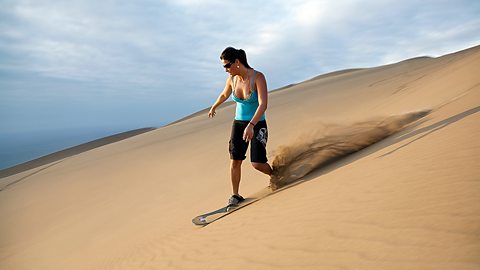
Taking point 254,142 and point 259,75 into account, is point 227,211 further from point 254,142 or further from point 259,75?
point 259,75

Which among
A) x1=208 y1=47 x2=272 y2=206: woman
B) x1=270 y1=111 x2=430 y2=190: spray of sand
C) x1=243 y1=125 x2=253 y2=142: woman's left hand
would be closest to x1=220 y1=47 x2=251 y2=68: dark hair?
x1=208 y1=47 x2=272 y2=206: woman

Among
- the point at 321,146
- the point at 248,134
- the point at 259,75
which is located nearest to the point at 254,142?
the point at 248,134

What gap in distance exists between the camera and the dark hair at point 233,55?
416 centimetres

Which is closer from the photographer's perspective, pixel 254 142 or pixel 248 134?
pixel 248 134

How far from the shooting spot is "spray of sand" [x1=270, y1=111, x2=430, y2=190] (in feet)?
15.8

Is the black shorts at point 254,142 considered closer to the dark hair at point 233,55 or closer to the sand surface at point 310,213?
the sand surface at point 310,213

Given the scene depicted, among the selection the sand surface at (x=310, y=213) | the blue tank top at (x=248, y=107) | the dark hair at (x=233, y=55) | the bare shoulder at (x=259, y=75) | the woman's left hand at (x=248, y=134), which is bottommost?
the sand surface at (x=310, y=213)

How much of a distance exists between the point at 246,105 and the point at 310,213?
169 centimetres

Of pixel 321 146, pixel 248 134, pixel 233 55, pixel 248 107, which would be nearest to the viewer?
pixel 248 134

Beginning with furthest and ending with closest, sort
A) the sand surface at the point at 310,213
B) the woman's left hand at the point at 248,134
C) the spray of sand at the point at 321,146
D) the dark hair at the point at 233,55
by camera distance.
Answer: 1. the spray of sand at the point at 321,146
2. the dark hair at the point at 233,55
3. the woman's left hand at the point at 248,134
4. the sand surface at the point at 310,213

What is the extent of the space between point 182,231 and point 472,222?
10.5 feet

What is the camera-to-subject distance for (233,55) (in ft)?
13.8

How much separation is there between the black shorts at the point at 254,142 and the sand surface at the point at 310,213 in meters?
0.52

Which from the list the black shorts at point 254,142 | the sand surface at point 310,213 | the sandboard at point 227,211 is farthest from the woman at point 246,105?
the sand surface at point 310,213
